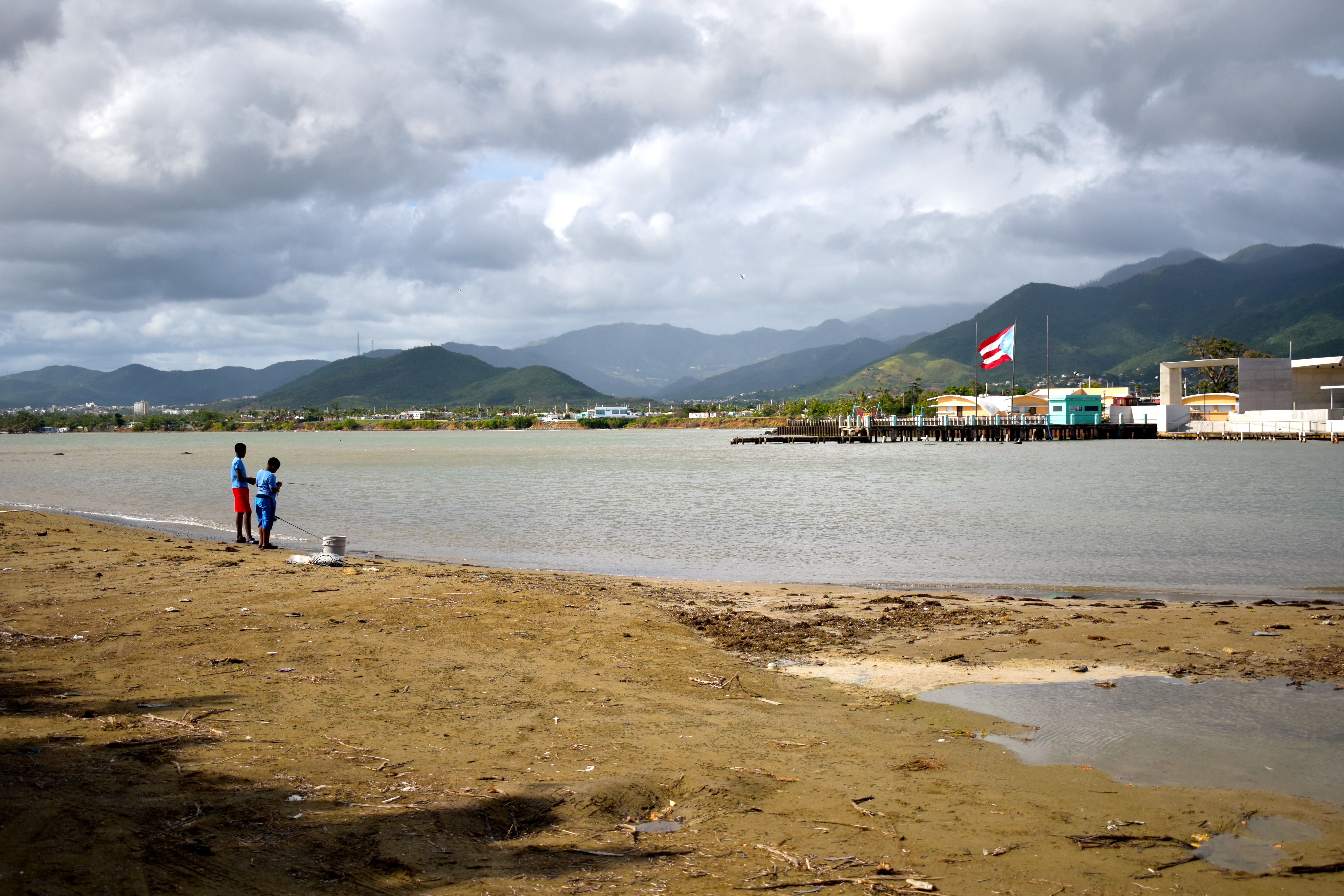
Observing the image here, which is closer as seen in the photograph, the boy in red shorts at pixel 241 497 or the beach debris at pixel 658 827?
the beach debris at pixel 658 827

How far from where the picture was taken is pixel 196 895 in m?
3.75

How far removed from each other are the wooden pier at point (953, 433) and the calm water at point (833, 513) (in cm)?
2900

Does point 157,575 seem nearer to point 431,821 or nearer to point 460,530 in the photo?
A: point 431,821

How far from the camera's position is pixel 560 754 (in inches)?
238

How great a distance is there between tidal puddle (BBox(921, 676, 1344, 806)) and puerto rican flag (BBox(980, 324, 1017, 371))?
73187 mm

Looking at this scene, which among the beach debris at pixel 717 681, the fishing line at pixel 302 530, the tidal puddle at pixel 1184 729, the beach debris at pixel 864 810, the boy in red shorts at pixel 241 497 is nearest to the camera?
the beach debris at pixel 864 810

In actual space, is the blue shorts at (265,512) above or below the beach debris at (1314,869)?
above

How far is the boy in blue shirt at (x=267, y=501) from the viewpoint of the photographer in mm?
18234

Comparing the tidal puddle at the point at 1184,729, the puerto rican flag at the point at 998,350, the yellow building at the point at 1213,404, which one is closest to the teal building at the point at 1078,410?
the yellow building at the point at 1213,404

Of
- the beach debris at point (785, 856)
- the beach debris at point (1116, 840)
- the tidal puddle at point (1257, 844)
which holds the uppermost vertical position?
the beach debris at point (785, 856)

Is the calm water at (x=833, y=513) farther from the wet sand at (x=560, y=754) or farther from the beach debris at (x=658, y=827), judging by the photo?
the beach debris at (x=658, y=827)

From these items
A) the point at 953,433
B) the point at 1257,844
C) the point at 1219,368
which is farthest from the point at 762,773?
the point at 1219,368

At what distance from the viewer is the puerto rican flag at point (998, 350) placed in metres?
78.6

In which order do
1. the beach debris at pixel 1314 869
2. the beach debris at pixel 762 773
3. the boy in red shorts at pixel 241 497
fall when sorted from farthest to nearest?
the boy in red shorts at pixel 241 497 < the beach debris at pixel 762 773 < the beach debris at pixel 1314 869
